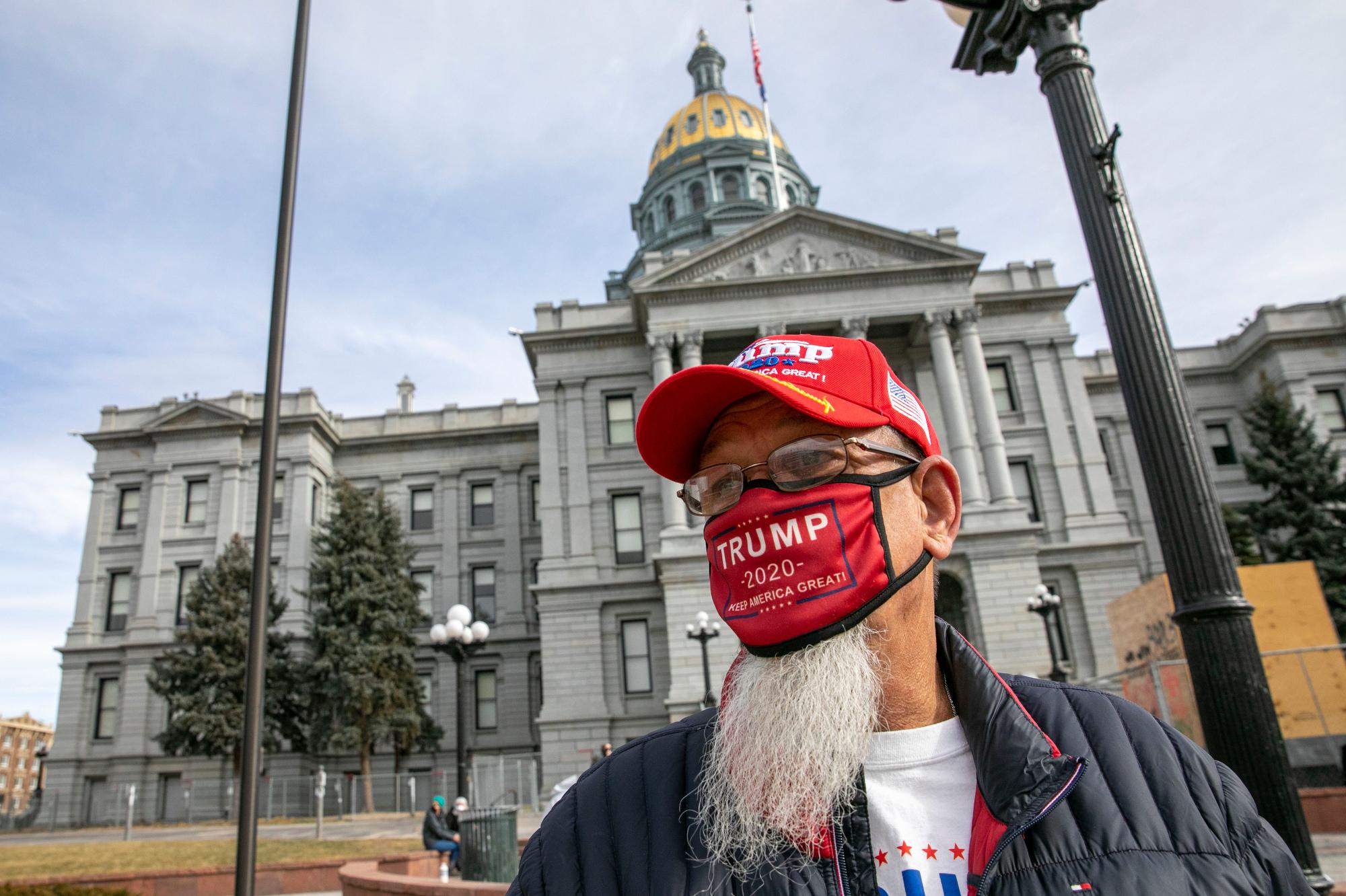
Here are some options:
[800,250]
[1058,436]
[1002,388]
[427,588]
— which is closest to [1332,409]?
[1058,436]

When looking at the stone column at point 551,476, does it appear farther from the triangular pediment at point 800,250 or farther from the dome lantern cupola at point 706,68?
the dome lantern cupola at point 706,68

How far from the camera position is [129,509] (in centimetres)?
4091

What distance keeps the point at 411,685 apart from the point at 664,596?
11.1m

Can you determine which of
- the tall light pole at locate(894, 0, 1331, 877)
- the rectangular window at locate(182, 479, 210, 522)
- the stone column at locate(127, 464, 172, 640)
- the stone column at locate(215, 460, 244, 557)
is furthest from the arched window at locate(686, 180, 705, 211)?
the tall light pole at locate(894, 0, 1331, 877)

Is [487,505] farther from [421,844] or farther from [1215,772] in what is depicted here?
[1215,772]

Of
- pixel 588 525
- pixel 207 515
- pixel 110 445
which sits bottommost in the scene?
pixel 588 525

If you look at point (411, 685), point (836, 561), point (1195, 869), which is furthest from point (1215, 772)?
point (411, 685)

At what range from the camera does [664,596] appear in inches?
1212

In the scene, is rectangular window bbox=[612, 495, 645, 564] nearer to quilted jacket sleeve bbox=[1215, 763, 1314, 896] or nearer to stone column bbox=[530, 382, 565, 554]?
stone column bbox=[530, 382, 565, 554]

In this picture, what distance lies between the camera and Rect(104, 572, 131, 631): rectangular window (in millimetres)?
39531

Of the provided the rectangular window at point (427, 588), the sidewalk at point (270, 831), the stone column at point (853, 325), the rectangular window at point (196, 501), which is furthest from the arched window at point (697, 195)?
the sidewalk at point (270, 831)

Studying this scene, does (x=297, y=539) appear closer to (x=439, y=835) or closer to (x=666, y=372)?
(x=666, y=372)

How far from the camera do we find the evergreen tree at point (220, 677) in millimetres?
31859

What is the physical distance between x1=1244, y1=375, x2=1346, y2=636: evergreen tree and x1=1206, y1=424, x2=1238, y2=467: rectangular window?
5.99 meters
